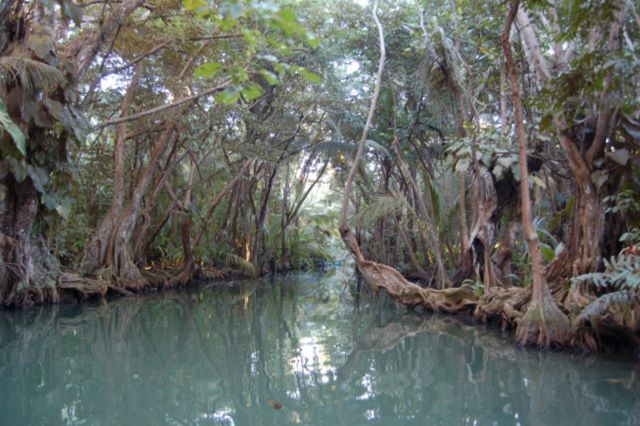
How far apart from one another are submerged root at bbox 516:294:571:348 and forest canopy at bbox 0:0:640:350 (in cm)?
2

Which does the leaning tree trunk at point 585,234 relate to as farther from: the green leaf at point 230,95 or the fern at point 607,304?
the green leaf at point 230,95

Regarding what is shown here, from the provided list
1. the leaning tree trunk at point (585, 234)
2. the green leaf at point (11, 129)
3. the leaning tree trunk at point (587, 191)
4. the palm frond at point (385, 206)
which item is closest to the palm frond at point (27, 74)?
the green leaf at point (11, 129)

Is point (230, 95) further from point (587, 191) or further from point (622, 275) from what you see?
point (587, 191)

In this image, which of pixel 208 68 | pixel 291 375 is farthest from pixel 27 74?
pixel 208 68

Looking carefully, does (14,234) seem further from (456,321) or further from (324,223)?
(324,223)

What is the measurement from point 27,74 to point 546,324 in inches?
257

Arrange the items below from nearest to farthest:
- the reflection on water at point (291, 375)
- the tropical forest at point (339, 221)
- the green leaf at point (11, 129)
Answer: the reflection on water at point (291, 375) < the tropical forest at point (339, 221) < the green leaf at point (11, 129)

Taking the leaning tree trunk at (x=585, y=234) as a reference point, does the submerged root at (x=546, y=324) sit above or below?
below

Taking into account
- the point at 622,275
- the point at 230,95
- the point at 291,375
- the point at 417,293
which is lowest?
Result: the point at 291,375

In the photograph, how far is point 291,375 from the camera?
486 cm

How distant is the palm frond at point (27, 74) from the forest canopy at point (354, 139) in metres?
0.02

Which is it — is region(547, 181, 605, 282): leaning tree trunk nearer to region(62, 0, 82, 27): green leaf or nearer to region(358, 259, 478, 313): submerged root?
region(358, 259, 478, 313): submerged root

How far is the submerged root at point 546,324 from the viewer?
544cm

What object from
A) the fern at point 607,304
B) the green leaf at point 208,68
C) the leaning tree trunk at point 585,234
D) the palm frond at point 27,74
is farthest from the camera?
the palm frond at point 27,74
